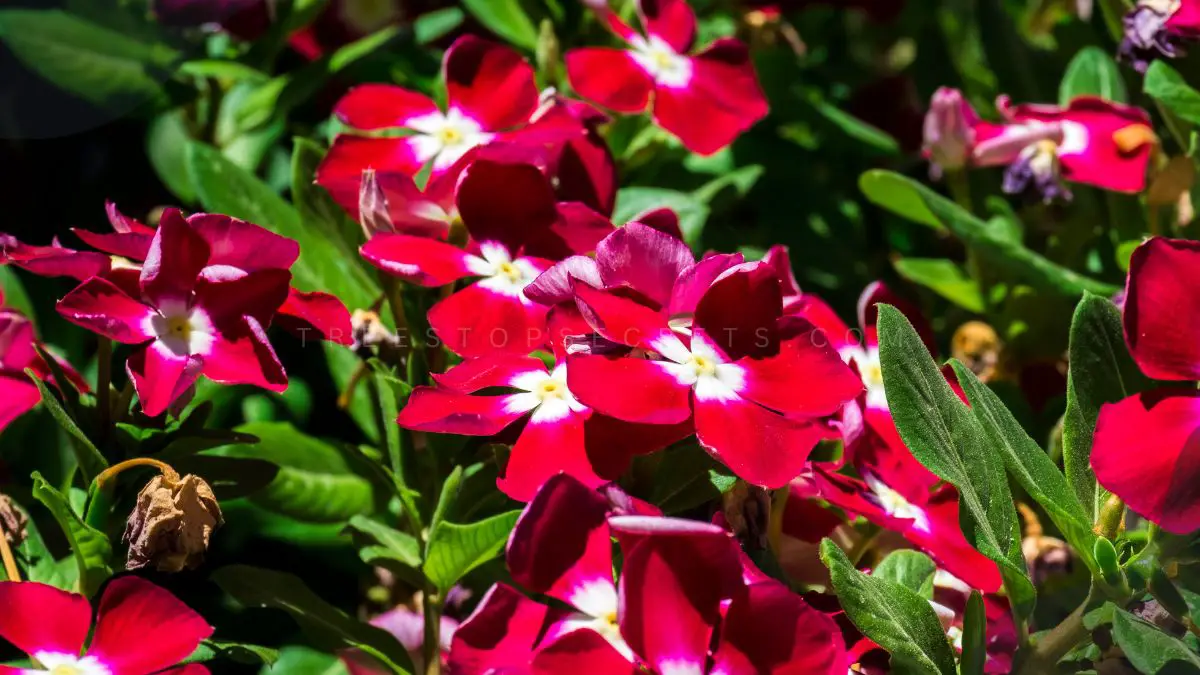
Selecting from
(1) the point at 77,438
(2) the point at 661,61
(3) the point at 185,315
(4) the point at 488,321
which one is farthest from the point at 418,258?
(2) the point at 661,61

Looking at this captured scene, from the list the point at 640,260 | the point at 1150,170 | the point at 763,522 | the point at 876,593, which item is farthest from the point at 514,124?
the point at 1150,170

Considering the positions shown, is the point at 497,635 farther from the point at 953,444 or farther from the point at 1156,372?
the point at 1156,372

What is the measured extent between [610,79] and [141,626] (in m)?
0.75

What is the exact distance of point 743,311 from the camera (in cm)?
92

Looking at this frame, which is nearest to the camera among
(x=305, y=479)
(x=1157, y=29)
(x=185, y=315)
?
(x=185, y=315)

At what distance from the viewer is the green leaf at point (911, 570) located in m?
0.99

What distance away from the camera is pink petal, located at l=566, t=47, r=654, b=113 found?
1337 millimetres

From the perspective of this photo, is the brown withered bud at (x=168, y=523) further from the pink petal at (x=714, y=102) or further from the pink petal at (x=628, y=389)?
the pink petal at (x=714, y=102)

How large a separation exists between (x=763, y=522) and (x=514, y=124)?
49 centimetres

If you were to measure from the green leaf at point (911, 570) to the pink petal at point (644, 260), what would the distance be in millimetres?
274

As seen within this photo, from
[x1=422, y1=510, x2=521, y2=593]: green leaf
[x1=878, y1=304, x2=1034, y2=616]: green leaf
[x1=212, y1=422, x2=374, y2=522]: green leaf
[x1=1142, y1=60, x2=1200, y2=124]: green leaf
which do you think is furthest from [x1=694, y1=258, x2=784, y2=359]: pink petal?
[x1=1142, y1=60, x2=1200, y2=124]: green leaf

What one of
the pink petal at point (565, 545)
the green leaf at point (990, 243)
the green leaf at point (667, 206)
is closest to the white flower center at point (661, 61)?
the green leaf at point (667, 206)

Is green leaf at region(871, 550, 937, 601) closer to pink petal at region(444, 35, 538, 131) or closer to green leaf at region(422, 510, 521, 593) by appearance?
green leaf at region(422, 510, 521, 593)

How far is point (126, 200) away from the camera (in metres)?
1.70
